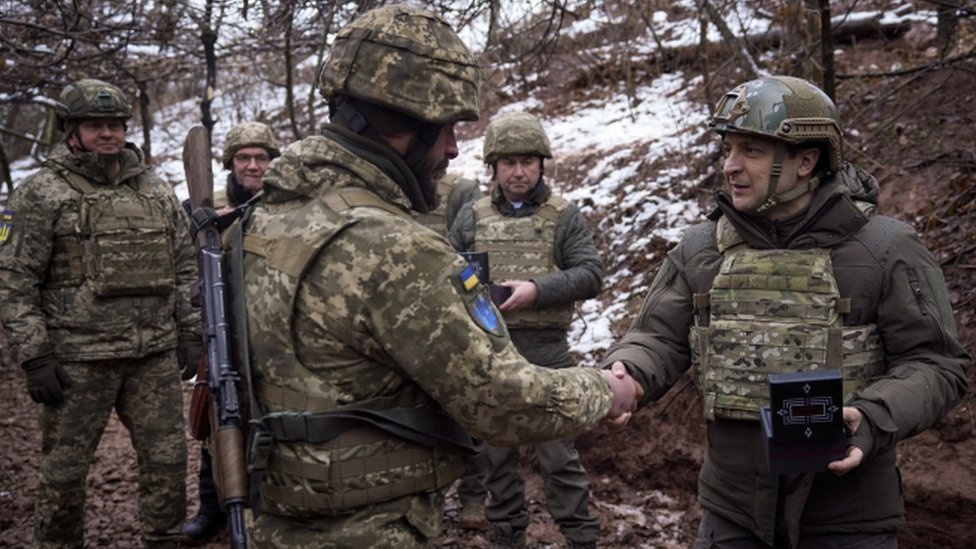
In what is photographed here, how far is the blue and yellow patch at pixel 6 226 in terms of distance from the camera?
15.9ft

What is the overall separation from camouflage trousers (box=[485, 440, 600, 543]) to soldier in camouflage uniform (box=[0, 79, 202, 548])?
1988mm

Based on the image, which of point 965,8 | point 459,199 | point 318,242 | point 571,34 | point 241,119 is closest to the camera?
point 318,242

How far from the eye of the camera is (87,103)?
4996mm

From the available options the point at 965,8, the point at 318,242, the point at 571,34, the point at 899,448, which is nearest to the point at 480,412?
the point at 318,242

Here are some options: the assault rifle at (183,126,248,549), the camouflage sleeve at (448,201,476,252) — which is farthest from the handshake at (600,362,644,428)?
the camouflage sleeve at (448,201,476,252)

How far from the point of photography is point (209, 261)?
269cm

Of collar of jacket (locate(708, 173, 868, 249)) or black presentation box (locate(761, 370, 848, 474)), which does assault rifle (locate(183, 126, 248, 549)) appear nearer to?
black presentation box (locate(761, 370, 848, 474))

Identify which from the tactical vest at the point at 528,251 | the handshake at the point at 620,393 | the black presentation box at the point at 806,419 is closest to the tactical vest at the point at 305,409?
the handshake at the point at 620,393

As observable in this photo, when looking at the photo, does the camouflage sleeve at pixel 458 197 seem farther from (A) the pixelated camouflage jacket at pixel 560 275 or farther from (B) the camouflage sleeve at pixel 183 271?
(B) the camouflage sleeve at pixel 183 271

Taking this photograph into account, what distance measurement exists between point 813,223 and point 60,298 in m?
4.25

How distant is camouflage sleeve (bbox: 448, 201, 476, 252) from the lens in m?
5.73

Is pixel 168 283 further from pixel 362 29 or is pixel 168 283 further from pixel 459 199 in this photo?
pixel 362 29

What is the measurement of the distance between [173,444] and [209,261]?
293cm

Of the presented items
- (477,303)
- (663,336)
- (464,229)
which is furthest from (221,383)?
(464,229)
